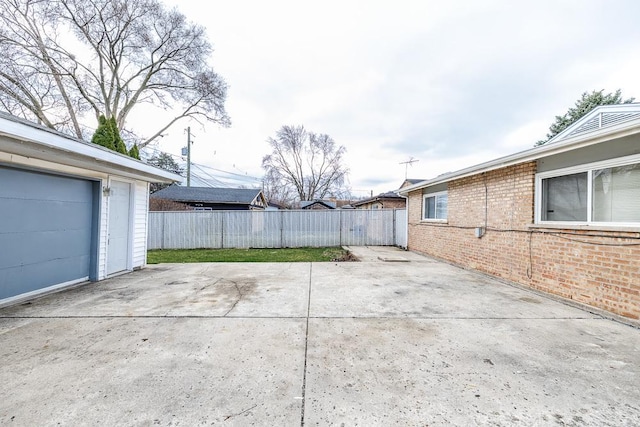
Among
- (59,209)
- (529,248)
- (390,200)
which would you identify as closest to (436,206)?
(529,248)

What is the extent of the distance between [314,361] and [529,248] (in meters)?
4.60

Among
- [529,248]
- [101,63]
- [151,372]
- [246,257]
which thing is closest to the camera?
[151,372]

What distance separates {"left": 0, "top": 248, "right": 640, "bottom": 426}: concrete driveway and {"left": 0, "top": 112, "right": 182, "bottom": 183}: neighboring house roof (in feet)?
7.19

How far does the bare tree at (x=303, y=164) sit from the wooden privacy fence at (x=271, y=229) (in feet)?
69.0

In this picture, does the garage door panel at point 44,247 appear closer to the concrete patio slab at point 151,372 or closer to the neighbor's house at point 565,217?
the concrete patio slab at point 151,372

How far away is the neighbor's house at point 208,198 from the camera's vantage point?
67.1 feet

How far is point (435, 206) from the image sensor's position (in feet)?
28.6

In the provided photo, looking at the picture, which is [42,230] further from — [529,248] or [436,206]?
[436,206]

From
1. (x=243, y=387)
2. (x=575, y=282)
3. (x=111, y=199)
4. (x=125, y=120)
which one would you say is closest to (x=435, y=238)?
(x=575, y=282)

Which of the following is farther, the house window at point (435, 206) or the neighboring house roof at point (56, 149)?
the house window at point (435, 206)

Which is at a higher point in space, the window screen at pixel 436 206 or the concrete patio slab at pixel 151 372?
the window screen at pixel 436 206

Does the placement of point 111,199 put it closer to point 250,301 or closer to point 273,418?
point 250,301

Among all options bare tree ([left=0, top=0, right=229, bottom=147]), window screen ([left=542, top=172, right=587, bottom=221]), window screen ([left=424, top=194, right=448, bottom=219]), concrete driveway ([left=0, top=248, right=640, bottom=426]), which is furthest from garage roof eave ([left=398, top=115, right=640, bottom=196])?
bare tree ([left=0, top=0, right=229, bottom=147])

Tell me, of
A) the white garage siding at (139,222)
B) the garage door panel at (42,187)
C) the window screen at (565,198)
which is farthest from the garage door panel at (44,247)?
the window screen at (565,198)
